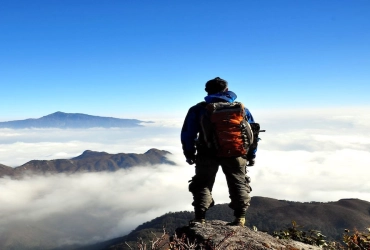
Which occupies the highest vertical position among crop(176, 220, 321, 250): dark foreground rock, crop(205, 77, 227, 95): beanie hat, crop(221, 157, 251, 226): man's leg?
crop(205, 77, 227, 95): beanie hat

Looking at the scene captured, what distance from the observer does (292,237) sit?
795 cm

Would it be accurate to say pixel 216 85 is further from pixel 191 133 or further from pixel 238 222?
pixel 238 222

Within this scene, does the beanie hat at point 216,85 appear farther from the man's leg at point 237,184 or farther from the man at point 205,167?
the man's leg at point 237,184

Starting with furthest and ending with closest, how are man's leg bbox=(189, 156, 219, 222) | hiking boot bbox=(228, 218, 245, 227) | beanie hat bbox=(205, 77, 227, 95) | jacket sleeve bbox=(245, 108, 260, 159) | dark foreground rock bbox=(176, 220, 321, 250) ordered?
jacket sleeve bbox=(245, 108, 260, 159)
beanie hat bbox=(205, 77, 227, 95)
man's leg bbox=(189, 156, 219, 222)
hiking boot bbox=(228, 218, 245, 227)
dark foreground rock bbox=(176, 220, 321, 250)

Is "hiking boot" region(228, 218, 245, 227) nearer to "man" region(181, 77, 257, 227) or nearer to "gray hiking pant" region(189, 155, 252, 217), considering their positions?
"man" region(181, 77, 257, 227)

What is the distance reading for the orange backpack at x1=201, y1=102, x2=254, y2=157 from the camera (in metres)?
7.46

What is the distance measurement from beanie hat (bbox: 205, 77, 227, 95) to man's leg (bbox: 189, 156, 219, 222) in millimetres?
1754

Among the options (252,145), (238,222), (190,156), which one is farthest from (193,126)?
(238,222)

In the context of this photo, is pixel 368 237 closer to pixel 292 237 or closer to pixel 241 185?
pixel 292 237

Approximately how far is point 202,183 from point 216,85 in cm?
252

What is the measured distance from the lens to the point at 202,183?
25.2ft

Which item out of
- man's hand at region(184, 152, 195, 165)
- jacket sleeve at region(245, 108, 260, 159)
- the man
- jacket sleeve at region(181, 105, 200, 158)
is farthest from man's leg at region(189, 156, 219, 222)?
jacket sleeve at region(245, 108, 260, 159)

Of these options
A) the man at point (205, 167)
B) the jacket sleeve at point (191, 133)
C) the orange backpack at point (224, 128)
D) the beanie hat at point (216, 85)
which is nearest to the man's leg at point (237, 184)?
the man at point (205, 167)

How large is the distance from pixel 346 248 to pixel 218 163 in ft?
10.5
